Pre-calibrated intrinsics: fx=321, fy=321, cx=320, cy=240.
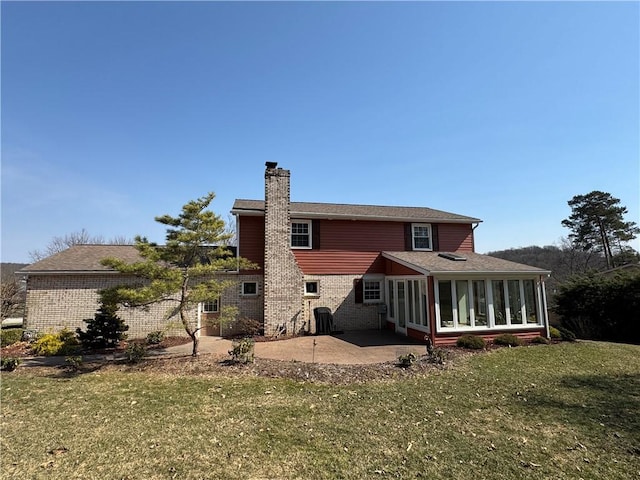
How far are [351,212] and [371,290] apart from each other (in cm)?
417

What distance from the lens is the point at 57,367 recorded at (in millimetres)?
9094

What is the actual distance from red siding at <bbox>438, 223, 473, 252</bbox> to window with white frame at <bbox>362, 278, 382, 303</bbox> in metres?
4.08

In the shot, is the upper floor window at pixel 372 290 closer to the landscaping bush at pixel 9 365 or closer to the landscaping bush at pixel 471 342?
the landscaping bush at pixel 471 342

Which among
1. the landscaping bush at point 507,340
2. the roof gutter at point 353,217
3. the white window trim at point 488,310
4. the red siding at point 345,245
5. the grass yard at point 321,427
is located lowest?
the grass yard at point 321,427

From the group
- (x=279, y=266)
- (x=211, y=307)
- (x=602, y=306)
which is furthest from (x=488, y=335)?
(x=211, y=307)

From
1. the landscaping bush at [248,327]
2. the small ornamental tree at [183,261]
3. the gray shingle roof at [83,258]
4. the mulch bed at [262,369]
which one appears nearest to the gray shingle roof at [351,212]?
the small ornamental tree at [183,261]

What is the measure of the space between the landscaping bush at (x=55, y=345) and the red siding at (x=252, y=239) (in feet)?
22.7

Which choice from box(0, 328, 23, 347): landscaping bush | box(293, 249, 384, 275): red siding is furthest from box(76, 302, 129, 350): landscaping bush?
box(293, 249, 384, 275): red siding

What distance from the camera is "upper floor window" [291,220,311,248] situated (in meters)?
15.5

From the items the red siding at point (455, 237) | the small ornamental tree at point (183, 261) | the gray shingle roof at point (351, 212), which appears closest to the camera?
the small ornamental tree at point (183, 261)

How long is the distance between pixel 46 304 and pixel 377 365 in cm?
1359

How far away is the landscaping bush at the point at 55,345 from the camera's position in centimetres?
1072

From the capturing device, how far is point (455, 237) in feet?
57.1

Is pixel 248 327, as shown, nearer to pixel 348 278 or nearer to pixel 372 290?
pixel 348 278
